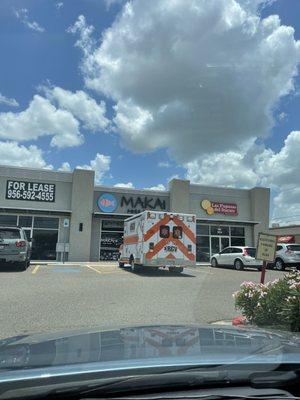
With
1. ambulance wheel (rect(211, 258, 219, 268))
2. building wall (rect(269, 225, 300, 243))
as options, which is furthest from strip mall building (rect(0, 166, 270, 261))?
building wall (rect(269, 225, 300, 243))

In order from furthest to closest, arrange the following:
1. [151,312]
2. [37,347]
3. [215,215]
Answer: [215,215] < [151,312] < [37,347]

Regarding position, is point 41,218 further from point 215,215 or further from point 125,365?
point 125,365

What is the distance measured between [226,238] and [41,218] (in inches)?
538

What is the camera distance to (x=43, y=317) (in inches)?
387

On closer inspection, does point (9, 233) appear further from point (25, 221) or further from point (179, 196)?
point (179, 196)

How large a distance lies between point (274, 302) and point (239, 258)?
21.8 m

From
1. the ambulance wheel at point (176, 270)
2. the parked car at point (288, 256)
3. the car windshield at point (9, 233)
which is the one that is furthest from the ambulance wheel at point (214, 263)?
the car windshield at point (9, 233)

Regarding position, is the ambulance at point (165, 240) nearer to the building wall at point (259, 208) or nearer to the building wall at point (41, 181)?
the building wall at point (41, 181)

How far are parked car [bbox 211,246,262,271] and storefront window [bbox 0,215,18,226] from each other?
13208 millimetres

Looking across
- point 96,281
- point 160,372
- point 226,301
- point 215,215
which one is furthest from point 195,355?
point 215,215

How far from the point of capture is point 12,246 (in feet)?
67.4

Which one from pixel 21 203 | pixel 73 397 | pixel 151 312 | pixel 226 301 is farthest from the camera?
pixel 21 203

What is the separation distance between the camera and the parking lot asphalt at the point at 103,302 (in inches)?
372

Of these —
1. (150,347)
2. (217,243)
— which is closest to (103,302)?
(150,347)
